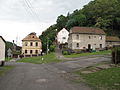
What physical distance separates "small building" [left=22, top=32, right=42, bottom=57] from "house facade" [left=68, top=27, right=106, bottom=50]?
15.5 metres

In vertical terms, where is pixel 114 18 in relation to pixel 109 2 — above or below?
below

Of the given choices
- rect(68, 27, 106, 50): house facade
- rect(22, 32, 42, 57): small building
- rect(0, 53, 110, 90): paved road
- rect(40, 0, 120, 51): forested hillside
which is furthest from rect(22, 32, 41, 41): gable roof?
rect(0, 53, 110, 90): paved road

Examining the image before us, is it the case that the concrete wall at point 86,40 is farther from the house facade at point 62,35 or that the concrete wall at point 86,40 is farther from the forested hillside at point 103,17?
the house facade at point 62,35

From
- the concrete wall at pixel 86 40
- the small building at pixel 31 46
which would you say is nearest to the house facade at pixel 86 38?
the concrete wall at pixel 86 40

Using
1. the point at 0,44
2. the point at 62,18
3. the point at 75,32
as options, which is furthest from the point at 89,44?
the point at 62,18

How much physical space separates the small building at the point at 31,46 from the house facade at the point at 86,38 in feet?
50.9

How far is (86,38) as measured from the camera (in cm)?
5797

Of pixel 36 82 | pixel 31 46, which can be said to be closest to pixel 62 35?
pixel 31 46

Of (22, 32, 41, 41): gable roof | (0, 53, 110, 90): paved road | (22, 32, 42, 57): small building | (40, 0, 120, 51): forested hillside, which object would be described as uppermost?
(40, 0, 120, 51): forested hillside

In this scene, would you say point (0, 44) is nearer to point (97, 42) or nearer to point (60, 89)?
point (60, 89)

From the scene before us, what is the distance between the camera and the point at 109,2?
76.6 m

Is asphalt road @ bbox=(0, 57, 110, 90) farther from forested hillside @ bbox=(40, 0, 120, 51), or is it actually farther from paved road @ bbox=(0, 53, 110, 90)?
forested hillside @ bbox=(40, 0, 120, 51)

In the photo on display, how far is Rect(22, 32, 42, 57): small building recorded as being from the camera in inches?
2653

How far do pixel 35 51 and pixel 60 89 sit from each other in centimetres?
5991
